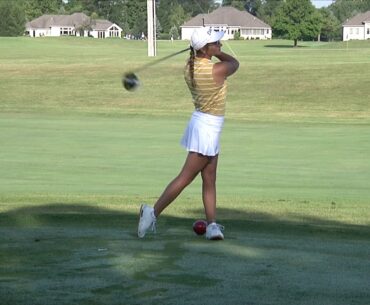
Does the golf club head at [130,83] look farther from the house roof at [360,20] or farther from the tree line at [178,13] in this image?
the house roof at [360,20]

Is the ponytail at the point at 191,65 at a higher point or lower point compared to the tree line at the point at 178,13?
lower

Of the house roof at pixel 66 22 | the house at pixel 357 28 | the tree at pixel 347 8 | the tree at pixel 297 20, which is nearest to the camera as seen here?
the tree at pixel 297 20

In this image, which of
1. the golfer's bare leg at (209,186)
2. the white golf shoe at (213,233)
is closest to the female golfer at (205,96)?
the golfer's bare leg at (209,186)

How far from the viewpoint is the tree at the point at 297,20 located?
365 ft

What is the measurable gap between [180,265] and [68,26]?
13913 centimetres

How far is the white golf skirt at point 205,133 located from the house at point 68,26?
437ft

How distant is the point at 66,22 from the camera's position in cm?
14212

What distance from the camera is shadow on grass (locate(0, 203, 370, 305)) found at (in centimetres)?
523

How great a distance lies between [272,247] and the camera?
21.8ft

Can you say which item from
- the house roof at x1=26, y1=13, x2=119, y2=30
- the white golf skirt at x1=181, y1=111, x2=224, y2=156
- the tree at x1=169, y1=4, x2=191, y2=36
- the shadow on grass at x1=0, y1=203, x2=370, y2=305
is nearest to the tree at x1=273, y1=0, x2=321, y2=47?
the tree at x1=169, y1=4, x2=191, y2=36

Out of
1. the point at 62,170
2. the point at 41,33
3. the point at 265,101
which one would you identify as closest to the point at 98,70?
the point at 265,101

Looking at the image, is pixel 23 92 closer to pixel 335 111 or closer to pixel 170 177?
pixel 335 111

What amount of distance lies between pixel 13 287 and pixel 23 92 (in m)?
35.1

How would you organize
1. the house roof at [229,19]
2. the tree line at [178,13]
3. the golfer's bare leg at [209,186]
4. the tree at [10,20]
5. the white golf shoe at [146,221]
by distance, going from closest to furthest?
the white golf shoe at [146,221]
the golfer's bare leg at [209,186]
the tree line at [178,13]
the tree at [10,20]
the house roof at [229,19]
